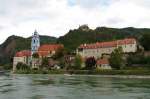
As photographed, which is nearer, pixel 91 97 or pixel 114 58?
pixel 91 97

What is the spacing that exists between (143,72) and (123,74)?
516 centimetres

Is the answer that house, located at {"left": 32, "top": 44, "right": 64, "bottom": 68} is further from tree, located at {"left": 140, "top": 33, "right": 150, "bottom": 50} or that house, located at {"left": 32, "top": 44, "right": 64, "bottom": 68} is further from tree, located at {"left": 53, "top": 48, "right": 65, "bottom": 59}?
tree, located at {"left": 140, "top": 33, "right": 150, "bottom": 50}

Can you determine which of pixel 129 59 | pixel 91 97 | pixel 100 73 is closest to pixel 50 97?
pixel 91 97

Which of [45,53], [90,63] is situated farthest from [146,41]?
[45,53]

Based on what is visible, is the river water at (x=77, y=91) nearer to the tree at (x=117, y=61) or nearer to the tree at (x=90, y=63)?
the tree at (x=117, y=61)

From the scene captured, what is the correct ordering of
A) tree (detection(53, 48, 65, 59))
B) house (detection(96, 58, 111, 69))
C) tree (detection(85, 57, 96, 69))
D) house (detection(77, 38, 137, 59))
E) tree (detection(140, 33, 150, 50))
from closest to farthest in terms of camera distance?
tree (detection(140, 33, 150, 50)), house (detection(96, 58, 111, 69)), tree (detection(85, 57, 96, 69)), house (detection(77, 38, 137, 59)), tree (detection(53, 48, 65, 59))

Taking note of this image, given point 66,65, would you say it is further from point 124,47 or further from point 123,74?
point 123,74

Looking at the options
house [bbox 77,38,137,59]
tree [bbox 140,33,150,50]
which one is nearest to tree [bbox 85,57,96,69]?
house [bbox 77,38,137,59]

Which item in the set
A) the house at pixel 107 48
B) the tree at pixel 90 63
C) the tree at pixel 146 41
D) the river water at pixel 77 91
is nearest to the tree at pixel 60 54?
the house at pixel 107 48

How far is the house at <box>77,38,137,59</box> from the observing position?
142950 mm

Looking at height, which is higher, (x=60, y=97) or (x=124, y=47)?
(x=124, y=47)

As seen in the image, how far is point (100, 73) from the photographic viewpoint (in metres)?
116

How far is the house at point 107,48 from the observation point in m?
143

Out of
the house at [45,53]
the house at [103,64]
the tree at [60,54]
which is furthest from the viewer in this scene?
the house at [45,53]
